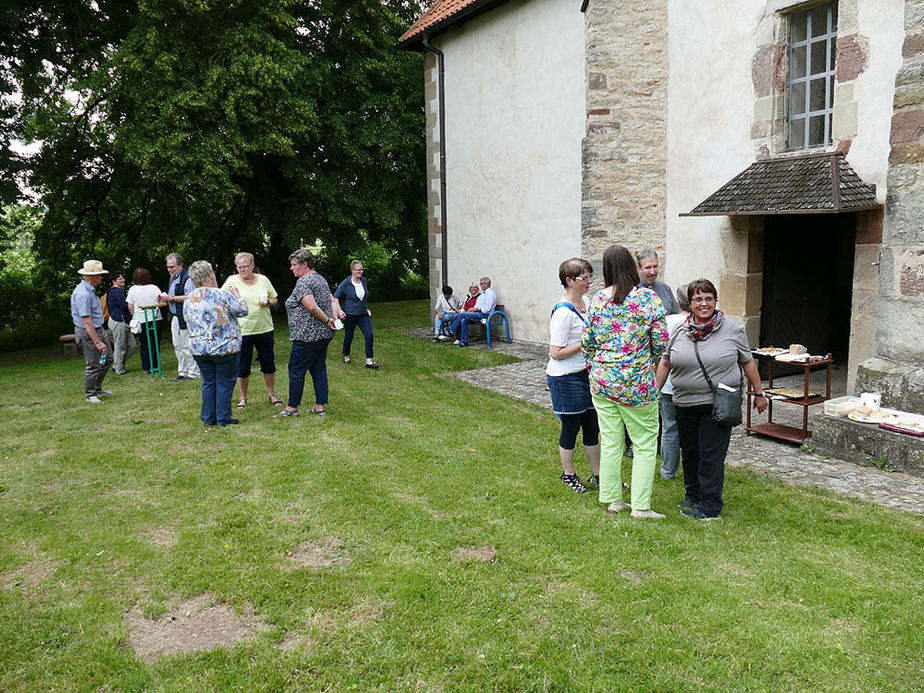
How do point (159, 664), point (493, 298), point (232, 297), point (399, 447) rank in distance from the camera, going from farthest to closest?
point (493, 298) → point (232, 297) → point (399, 447) → point (159, 664)

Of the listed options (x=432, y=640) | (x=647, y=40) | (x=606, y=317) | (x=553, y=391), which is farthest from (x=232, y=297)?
(x=647, y=40)

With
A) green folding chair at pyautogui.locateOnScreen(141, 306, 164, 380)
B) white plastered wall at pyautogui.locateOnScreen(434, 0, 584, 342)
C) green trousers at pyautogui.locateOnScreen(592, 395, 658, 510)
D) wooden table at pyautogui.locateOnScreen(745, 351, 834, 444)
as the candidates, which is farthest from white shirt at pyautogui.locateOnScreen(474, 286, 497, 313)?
green trousers at pyautogui.locateOnScreen(592, 395, 658, 510)

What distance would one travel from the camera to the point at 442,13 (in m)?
15.0

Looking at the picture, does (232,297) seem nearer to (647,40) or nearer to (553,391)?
(553,391)

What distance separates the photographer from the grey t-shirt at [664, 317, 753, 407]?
15.7 feet

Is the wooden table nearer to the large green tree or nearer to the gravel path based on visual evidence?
the gravel path

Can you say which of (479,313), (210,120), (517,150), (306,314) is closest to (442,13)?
(517,150)

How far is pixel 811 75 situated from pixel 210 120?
10.4 m

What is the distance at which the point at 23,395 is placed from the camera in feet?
33.2

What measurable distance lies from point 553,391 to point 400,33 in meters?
14.8

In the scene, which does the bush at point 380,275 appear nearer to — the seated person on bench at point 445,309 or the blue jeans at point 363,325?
the seated person on bench at point 445,309

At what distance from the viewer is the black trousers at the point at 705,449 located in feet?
16.1

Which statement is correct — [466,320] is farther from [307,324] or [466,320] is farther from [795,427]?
[795,427]

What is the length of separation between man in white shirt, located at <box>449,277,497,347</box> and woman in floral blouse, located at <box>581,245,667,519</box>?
9093mm
